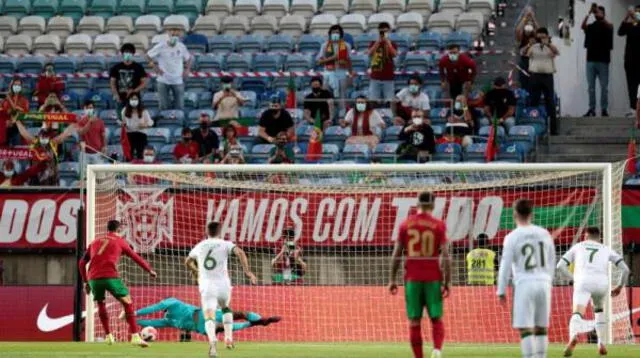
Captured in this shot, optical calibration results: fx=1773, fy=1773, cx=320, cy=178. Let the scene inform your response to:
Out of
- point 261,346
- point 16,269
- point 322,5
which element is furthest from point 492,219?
point 322,5

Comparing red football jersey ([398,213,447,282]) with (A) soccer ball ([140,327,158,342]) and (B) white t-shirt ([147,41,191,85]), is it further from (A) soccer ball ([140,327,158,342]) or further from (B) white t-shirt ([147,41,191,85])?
(B) white t-shirt ([147,41,191,85])

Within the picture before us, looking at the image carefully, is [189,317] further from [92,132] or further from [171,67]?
[171,67]

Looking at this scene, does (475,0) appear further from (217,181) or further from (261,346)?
(261,346)

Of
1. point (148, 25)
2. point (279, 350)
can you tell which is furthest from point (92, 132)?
point (279, 350)

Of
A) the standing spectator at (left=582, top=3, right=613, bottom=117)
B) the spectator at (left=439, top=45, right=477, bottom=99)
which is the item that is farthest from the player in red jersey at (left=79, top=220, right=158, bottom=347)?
the standing spectator at (left=582, top=3, right=613, bottom=117)

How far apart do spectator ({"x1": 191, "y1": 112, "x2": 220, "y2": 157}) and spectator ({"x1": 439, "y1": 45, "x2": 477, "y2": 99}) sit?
4574 mm

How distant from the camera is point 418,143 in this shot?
31.7 meters

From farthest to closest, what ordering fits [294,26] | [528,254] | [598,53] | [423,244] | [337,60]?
[294,26]
[598,53]
[337,60]
[423,244]
[528,254]

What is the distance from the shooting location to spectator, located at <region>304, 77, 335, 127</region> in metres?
33.8

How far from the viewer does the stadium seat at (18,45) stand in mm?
39094

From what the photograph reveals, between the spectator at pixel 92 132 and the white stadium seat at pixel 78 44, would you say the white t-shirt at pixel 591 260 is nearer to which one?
the spectator at pixel 92 132

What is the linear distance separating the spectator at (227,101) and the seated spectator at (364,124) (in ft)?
7.76

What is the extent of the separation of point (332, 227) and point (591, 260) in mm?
7544

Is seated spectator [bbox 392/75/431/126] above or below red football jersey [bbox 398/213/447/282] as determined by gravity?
above
